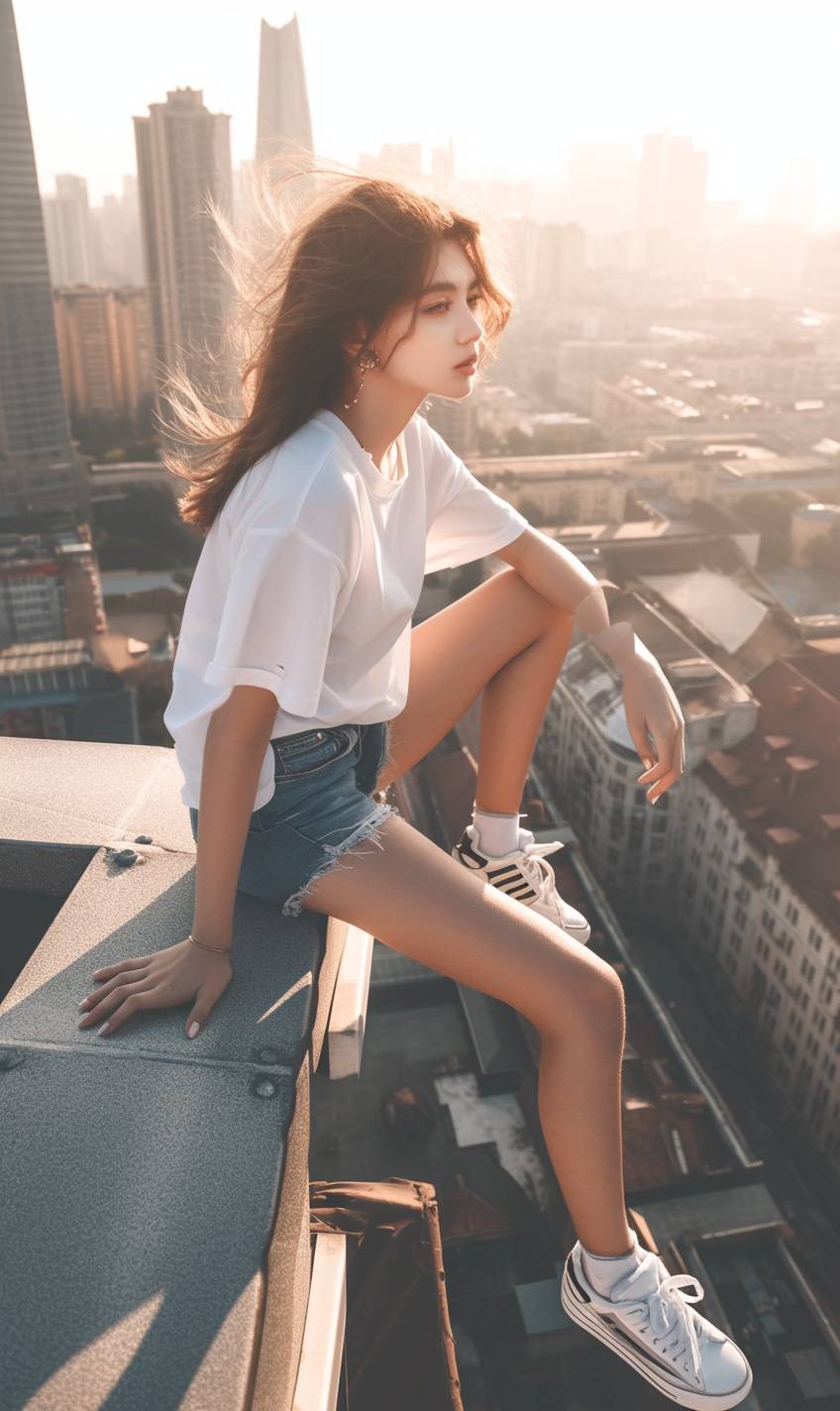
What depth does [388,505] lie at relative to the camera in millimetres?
778

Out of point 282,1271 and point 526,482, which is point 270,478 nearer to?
point 282,1271

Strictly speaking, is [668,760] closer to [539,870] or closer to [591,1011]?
[539,870]

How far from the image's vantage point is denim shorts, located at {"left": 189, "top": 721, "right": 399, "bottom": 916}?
0.71 metres

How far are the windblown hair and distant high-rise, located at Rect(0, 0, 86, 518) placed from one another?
30.7ft

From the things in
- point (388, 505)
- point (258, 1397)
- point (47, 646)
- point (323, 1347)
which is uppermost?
point (388, 505)

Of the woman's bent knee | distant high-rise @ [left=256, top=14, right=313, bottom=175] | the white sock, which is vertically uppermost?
distant high-rise @ [left=256, top=14, right=313, bottom=175]

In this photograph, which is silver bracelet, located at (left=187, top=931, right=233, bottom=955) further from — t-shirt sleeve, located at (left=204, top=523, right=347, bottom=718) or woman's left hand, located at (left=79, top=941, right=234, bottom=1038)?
t-shirt sleeve, located at (left=204, top=523, right=347, bottom=718)

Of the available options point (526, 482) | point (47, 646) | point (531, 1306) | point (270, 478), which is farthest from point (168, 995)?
point (526, 482)

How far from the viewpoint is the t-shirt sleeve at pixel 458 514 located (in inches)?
34.9

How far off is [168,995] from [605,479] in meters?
10.6

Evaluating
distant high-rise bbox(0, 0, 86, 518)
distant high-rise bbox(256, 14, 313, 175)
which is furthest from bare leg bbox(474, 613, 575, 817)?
distant high-rise bbox(256, 14, 313, 175)

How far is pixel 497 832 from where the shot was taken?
947mm

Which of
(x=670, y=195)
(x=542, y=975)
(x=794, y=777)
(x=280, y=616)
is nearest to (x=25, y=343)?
(x=794, y=777)

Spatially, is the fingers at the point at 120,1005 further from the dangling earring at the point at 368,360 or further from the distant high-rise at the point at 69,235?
the distant high-rise at the point at 69,235
